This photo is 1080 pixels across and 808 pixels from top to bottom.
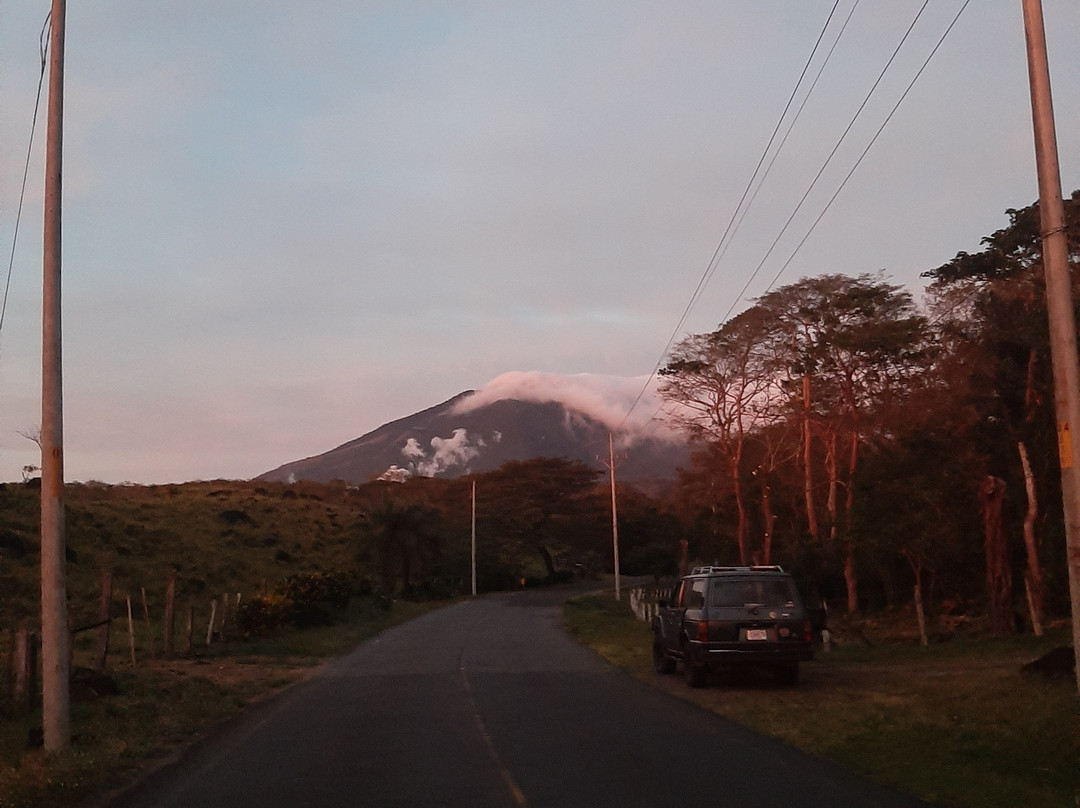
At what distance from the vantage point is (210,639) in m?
26.8

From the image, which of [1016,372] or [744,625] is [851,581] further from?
[744,625]

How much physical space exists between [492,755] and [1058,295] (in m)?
7.16

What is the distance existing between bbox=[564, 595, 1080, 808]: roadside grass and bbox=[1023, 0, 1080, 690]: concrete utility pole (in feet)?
3.86

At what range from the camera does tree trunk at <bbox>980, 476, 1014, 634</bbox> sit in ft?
88.5

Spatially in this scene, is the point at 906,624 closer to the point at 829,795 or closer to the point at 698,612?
the point at 698,612

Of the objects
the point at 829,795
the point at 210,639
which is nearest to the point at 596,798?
the point at 829,795

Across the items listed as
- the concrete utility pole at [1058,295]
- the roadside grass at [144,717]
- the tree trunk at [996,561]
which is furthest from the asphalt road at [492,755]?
the tree trunk at [996,561]

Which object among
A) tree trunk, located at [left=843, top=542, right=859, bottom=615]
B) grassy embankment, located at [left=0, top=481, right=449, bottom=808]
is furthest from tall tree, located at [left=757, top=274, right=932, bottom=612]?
grassy embankment, located at [left=0, top=481, right=449, bottom=808]

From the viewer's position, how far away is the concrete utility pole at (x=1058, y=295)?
1054cm

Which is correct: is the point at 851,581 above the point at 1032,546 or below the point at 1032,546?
below

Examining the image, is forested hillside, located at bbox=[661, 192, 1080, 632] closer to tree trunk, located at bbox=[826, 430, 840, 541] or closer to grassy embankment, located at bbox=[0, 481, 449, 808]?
tree trunk, located at bbox=[826, 430, 840, 541]

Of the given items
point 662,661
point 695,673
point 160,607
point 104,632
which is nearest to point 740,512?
point 160,607

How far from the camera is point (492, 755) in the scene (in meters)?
10.9

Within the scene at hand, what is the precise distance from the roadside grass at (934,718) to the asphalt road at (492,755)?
1.59ft
